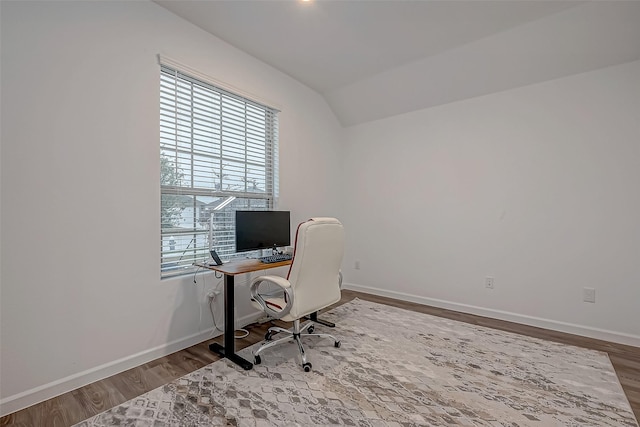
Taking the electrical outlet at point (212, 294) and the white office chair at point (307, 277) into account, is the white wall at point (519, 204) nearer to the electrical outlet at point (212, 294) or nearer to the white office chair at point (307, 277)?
the white office chair at point (307, 277)

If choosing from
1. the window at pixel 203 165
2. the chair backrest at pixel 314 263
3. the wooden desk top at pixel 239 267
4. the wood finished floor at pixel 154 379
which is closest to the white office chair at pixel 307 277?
the chair backrest at pixel 314 263

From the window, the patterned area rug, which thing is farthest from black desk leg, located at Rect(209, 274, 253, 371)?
the window

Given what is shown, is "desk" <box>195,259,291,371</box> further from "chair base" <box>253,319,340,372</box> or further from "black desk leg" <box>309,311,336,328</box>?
"black desk leg" <box>309,311,336,328</box>

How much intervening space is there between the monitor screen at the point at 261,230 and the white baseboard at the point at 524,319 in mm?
1829

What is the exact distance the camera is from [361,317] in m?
3.28

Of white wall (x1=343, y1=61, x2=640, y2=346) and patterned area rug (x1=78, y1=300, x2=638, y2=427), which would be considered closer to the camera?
patterned area rug (x1=78, y1=300, x2=638, y2=427)

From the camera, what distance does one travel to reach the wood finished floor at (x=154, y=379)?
169cm

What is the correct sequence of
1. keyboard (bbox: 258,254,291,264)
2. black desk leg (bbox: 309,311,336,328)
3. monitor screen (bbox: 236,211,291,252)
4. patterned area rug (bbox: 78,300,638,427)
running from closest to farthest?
patterned area rug (bbox: 78,300,638,427)
keyboard (bbox: 258,254,291,264)
monitor screen (bbox: 236,211,291,252)
black desk leg (bbox: 309,311,336,328)

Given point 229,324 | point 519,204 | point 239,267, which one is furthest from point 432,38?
point 229,324

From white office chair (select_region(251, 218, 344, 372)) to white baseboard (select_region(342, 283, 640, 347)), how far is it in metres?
1.92

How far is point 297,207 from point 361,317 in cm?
151

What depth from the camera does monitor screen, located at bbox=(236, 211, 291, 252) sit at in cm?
279

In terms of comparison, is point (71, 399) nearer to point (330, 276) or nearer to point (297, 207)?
point (330, 276)

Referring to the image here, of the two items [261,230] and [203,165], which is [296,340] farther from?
[203,165]
